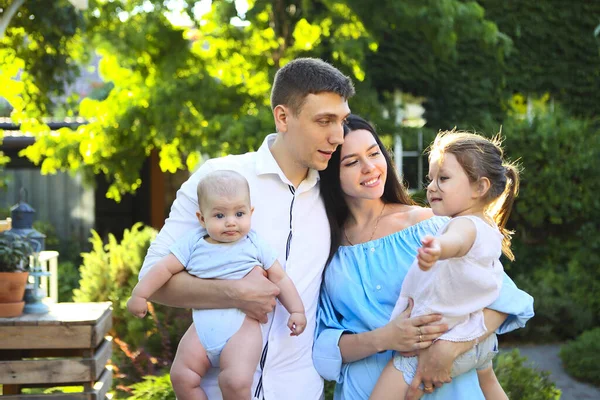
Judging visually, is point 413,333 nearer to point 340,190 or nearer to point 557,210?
point 340,190

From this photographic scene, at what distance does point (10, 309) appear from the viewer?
16.6ft

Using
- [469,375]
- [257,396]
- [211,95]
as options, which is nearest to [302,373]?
[257,396]

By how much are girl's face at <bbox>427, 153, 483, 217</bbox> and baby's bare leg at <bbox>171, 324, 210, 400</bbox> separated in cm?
93

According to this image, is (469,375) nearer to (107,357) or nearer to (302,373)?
(302,373)

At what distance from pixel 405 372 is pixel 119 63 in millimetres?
7766

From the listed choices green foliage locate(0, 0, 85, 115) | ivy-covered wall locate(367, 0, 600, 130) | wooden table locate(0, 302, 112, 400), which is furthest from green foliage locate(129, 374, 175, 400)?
ivy-covered wall locate(367, 0, 600, 130)

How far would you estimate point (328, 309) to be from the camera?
303 cm

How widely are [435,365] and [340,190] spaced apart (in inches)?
30.7

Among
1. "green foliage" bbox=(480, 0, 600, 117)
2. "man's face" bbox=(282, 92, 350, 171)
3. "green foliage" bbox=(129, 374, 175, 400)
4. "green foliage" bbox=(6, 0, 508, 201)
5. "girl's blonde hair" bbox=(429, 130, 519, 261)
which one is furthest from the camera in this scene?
"green foliage" bbox=(480, 0, 600, 117)

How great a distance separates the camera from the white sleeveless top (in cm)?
262

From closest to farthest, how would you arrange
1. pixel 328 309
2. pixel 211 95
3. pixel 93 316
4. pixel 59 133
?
1. pixel 328 309
2. pixel 93 316
3. pixel 211 95
4. pixel 59 133

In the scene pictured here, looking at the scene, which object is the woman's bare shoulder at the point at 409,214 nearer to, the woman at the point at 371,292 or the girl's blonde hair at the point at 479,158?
the woman at the point at 371,292

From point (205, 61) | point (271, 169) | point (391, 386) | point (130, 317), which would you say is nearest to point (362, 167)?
point (271, 169)

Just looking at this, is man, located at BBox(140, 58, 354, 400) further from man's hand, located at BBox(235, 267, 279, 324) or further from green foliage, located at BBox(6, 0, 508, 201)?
green foliage, located at BBox(6, 0, 508, 201)
